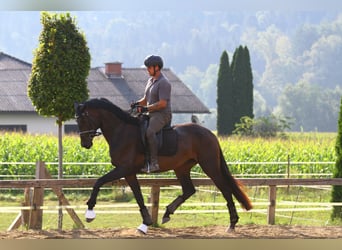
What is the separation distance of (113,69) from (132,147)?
37749 mm

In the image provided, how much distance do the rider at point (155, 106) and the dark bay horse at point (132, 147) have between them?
16 centimetres

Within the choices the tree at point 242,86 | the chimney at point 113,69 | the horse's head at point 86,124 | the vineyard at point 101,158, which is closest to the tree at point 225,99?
the tree at point 242,86

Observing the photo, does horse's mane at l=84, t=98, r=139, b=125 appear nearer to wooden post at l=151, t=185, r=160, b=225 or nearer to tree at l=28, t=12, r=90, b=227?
wooden post at l=151, t=185, r=160, b=225

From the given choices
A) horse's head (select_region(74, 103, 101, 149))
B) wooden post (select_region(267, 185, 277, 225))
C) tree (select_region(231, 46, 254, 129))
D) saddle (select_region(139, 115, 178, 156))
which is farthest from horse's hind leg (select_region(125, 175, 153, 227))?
tree (select_region(231, 46, 254, 129))

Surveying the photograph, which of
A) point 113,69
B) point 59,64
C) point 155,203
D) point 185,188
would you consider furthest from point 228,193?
point 113,69

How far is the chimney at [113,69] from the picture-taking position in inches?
1864

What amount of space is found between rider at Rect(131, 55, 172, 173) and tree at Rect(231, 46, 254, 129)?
36207 millimetres

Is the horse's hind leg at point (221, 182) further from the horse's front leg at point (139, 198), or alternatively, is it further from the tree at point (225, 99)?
the tree at point (225, 99)

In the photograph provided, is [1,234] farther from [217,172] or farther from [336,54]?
[336,54]

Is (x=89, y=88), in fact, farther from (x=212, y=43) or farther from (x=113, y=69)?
(x=212, y=43)

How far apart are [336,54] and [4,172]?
13187 centimetres

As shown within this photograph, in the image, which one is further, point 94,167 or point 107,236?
point 94,167

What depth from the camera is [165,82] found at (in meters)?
10.2

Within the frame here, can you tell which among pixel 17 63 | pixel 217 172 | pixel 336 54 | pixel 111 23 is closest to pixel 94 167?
pixel 217 172
